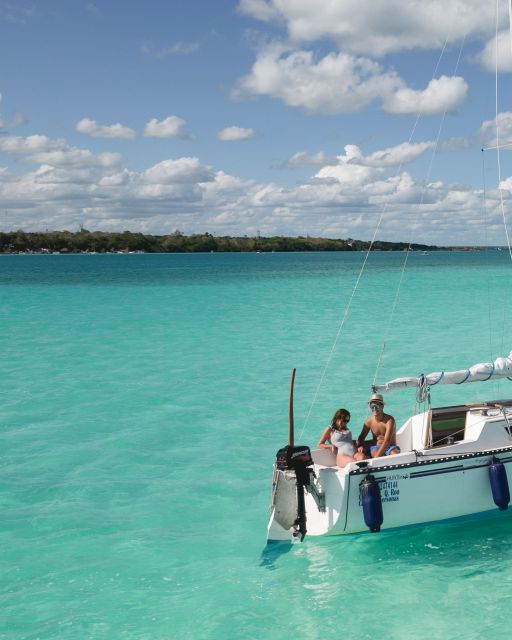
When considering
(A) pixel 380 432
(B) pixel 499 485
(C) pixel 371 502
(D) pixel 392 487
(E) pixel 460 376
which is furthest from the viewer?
(E) pixel 460 376

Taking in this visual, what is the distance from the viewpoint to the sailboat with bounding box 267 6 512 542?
8.98 m

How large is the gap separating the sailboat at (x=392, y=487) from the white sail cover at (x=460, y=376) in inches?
39.9

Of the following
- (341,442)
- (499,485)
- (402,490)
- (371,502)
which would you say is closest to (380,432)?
(341,442)

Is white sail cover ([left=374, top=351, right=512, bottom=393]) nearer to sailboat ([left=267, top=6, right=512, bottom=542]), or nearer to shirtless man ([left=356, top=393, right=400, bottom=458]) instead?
shirtless man ([left=356, top=393, right=400, bottom=458])

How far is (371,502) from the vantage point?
890 centimetres

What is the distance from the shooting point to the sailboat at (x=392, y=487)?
898 centimetres

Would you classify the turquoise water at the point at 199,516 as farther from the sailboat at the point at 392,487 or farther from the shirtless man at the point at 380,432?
the shirtless man at the point at 380,432

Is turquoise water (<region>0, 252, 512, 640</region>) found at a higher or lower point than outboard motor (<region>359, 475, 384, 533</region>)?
lower

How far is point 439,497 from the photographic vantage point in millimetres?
9312

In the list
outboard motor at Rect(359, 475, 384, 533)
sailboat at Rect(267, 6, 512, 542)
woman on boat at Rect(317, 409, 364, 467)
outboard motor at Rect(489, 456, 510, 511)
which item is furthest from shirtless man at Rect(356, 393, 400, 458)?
outboard motor at Rect(489, 456, 510, 511)

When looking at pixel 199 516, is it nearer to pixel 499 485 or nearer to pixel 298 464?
pixel 298 464

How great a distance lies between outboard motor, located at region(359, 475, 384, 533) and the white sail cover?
190cm

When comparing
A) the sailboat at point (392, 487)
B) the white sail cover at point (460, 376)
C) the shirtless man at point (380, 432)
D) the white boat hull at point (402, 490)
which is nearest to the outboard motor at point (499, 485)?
the sailboat at point (392, 487)

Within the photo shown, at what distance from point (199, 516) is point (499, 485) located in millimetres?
4789
